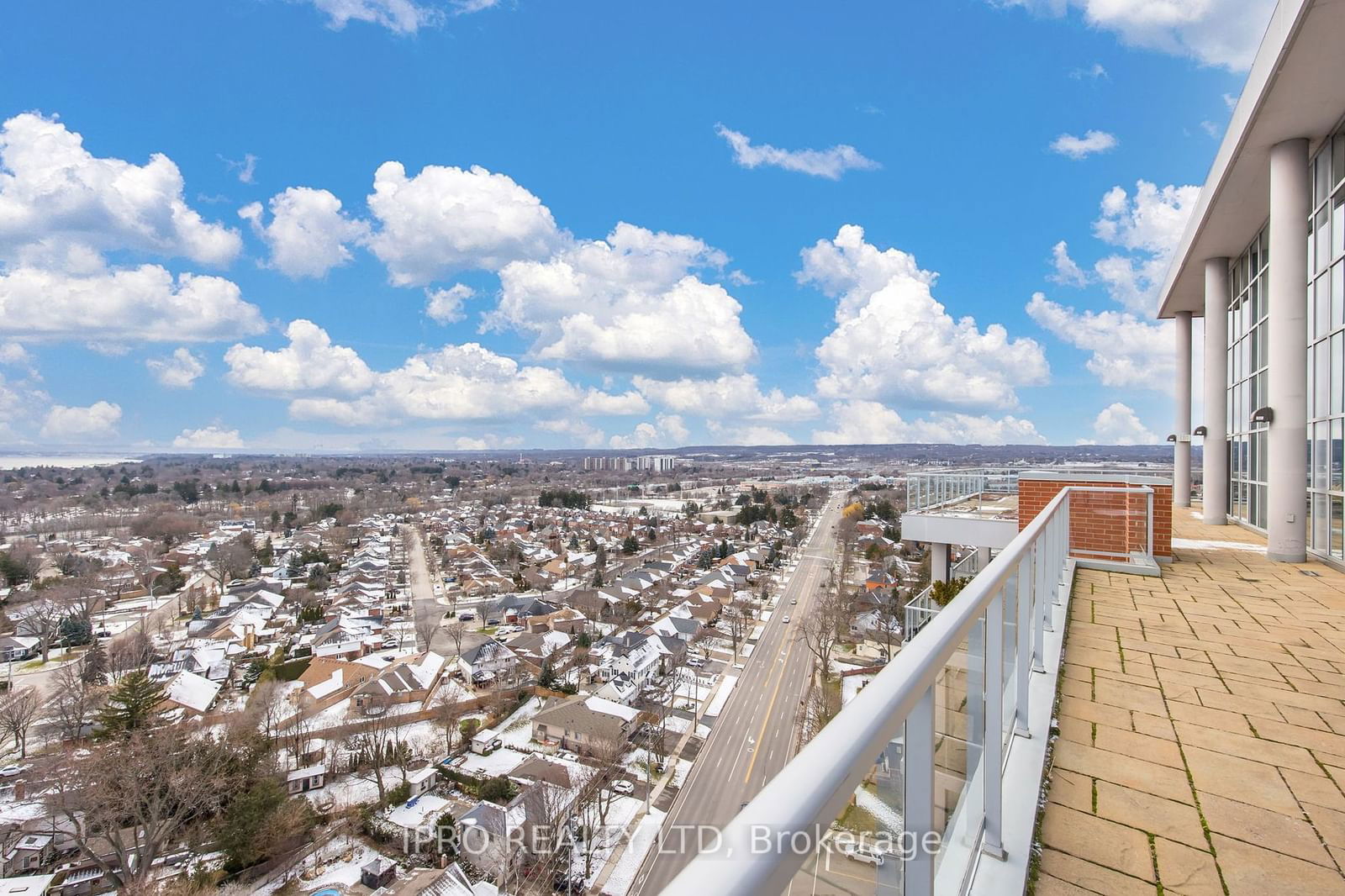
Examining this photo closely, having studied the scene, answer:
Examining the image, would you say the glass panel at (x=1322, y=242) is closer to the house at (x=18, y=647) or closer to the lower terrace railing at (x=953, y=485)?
the lower terrace railing at (x=953, y=485)

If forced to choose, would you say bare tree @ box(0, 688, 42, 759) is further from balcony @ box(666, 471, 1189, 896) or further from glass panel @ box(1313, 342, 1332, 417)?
glass panel @ box(1313, 342, 1332, 417)

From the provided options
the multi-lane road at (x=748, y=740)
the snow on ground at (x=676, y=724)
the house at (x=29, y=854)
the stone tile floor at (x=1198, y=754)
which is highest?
the stone tile floor at (x=1198, y=754)

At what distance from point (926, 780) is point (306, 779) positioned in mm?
23681

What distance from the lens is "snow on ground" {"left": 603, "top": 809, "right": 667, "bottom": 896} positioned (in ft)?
45.5

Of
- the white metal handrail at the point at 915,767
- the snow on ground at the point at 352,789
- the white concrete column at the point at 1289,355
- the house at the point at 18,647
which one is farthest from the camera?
the house at the point at 18,647

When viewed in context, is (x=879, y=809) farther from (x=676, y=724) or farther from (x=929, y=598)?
(x=676, y=724)

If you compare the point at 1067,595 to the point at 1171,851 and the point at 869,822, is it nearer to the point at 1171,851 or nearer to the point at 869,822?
the point at 1171,851

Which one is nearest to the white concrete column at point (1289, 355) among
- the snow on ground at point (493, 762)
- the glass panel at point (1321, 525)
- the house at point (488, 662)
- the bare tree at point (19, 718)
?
the glass panel at point (1321, 525)

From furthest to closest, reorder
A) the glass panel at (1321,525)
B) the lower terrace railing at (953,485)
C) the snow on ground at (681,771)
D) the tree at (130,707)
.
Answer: the tree at (130,707), the snow on ground at (681,771), the lower terrace railing at (953,485), the glass panel at (1321,525)

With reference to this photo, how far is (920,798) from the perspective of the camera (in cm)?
104

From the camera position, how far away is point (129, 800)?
15.0 metres

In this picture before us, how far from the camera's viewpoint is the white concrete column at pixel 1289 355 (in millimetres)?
7316

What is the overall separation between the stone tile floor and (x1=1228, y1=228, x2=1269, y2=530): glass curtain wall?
704 cm

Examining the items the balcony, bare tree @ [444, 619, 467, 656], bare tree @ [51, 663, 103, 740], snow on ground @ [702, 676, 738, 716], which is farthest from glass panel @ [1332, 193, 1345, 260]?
bare tree @ [51, 663, 103, 740]
